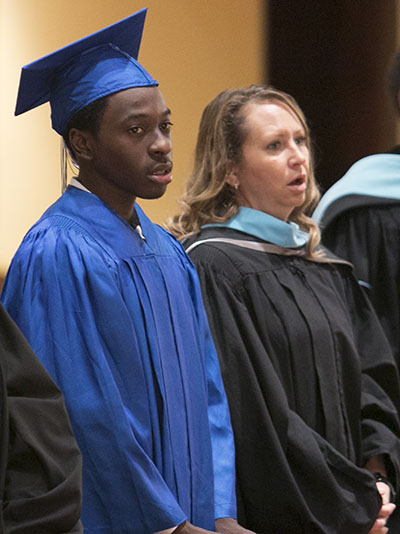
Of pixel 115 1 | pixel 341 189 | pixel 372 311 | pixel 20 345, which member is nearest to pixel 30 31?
pixel 115 1

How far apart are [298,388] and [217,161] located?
27.7 inches

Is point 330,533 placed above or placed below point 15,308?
below

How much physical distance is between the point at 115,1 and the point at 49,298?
5.62 ft

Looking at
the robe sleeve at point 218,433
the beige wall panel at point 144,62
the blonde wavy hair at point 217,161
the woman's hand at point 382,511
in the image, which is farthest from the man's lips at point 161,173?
the woman's hand at point 382,511

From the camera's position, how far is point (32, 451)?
4.69ft

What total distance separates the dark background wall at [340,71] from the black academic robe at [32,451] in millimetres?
3054

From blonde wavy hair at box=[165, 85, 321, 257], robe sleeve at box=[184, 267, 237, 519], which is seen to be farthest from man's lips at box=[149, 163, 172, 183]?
blonde wavy hair at box=[165, 85, 321, 257]

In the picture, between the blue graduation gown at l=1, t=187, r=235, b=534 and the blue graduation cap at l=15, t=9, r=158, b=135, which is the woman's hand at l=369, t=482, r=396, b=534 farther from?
the blue graduation cap at l=15, t=9, r=158, b=135

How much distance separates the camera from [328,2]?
4398mm

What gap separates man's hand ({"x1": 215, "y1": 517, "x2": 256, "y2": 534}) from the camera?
2039mm

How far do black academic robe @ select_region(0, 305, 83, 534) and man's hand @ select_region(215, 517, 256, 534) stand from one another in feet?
2.08

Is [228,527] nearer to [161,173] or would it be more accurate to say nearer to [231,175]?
[161,173]

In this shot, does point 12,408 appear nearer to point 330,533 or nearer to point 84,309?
point 84,309

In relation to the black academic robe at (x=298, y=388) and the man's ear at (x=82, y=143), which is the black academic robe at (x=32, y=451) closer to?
the man's ear at (x=82, y=143)
